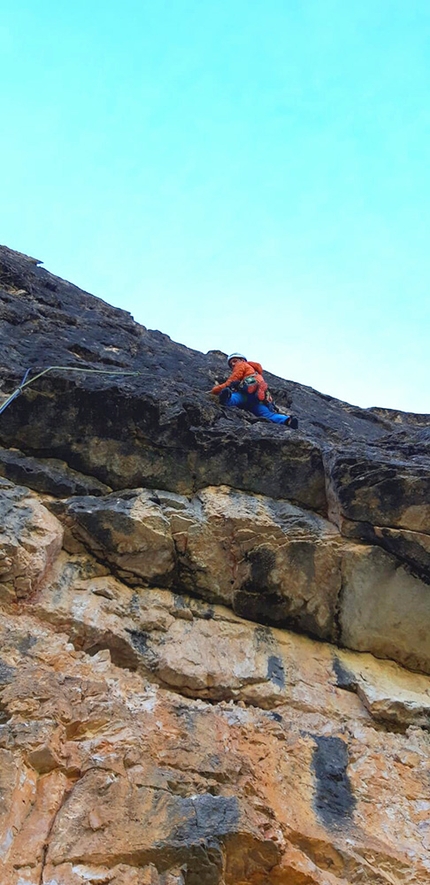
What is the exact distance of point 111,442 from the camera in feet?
22.8

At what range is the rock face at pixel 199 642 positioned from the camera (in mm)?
3682

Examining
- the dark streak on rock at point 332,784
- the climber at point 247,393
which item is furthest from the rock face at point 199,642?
the climber at point 247,393

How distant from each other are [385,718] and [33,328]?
7.47 m

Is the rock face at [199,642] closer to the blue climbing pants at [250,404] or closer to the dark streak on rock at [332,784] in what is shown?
the dark streak on rock at [332,784]

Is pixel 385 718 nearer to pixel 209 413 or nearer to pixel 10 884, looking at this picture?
pixel 10 884

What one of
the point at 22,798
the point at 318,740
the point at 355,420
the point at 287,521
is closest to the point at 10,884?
Result: the point at 22,798

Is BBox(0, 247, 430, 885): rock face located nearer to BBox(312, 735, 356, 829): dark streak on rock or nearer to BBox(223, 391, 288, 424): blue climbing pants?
BBox(312, 735, 356, 829): dark streak on rock

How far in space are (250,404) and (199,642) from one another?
4498 mm

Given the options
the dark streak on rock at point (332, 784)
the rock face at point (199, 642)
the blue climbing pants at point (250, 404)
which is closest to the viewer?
the rock face at point (199, 642)

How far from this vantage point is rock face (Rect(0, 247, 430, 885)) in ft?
12.1

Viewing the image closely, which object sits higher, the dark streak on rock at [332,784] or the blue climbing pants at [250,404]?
the blue climbing pants at [250,404]

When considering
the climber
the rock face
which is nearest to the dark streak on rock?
the rock face

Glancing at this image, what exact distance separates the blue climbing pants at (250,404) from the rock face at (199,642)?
2.04 ft

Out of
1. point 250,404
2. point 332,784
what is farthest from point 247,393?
point 332,784
